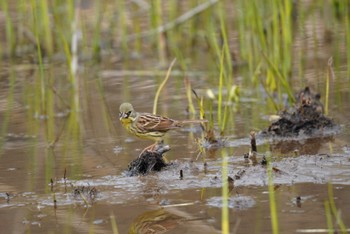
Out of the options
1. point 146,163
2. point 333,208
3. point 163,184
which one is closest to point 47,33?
point 146,163

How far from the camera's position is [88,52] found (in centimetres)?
1134

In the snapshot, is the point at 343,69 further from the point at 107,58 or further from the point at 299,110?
the point at 107,58

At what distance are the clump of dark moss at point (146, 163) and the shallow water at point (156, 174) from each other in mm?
72

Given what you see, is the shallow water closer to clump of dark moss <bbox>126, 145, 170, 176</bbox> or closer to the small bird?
clump of dark moss <bbox>126, 145, 170, 176</bbox>

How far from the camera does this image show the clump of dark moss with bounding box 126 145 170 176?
232 inches

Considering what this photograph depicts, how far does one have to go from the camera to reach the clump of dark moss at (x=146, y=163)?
5891 millimetres

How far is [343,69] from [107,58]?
10.8 feet

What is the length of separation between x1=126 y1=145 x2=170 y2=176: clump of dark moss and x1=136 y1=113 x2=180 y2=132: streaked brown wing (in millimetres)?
392

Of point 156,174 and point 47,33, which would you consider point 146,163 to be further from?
point 47,33

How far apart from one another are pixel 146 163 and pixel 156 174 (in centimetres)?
10

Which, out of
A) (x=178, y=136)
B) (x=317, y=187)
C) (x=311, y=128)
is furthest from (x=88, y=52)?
(x=317, y=187)

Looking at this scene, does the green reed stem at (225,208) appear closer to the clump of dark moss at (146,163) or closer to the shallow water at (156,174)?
the shallow water at (156,174)

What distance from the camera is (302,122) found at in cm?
681

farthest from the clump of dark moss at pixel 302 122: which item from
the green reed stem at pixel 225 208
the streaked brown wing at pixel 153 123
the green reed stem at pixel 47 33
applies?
the green reed stem at pixel 47 33
